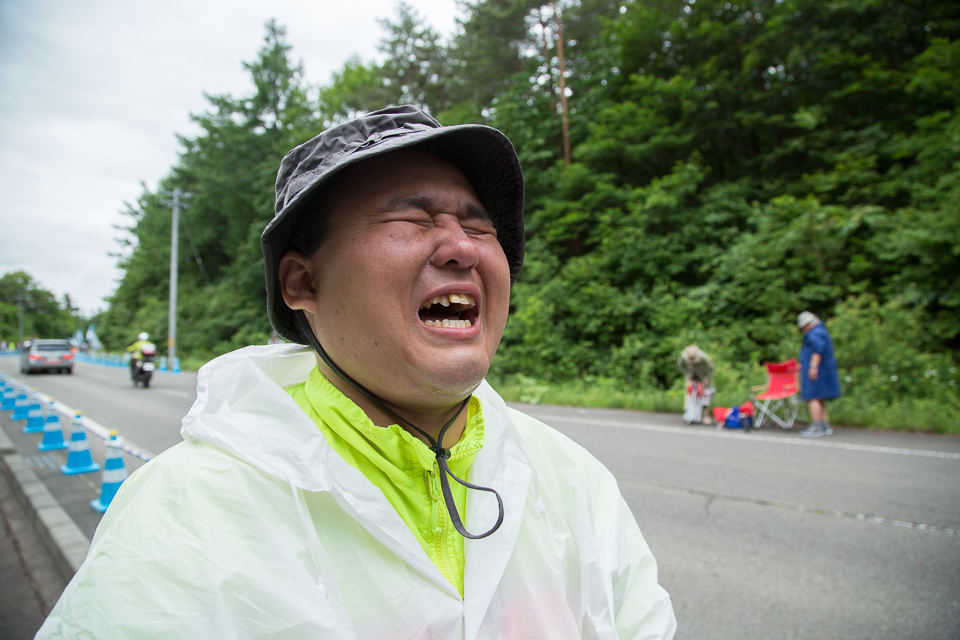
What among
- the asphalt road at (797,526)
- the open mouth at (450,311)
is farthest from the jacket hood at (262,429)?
the asphalt road at (797,526)

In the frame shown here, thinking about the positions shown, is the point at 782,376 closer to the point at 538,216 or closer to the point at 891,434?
the point at 891,434

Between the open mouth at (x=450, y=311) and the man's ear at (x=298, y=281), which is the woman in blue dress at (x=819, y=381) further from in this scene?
the man's ear at (x=298, y=281)

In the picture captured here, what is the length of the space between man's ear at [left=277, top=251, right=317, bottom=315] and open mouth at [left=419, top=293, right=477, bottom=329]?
0.27 metres

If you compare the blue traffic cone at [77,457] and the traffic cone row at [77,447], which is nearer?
the traffic cone row at [77,447]

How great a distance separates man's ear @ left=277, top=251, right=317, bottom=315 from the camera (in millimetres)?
1247

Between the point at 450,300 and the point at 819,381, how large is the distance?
9009 millimetres

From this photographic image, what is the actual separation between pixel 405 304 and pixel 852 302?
13.5 meters

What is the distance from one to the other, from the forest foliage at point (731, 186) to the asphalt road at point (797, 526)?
290cm

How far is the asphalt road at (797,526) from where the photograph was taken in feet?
10.4

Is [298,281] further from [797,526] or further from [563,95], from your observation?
[563,95]

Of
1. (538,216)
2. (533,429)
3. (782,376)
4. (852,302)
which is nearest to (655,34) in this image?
(538,216)

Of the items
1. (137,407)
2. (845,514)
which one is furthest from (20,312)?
(845,514)

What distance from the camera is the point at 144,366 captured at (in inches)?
Result: 685

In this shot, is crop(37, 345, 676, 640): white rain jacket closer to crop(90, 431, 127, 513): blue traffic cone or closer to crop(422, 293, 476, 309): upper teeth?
crop(422, 293, 476, 309): upper teeth
